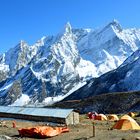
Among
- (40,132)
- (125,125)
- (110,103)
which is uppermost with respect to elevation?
(110,103)

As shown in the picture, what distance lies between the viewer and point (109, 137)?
142 ft

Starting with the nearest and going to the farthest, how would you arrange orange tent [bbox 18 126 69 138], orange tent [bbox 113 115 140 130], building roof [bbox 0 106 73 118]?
orange tent [bbox 18 126 69 138] < orange tent [bbox 113 115 140 130] < building roof [bbox 0 106 73 118]

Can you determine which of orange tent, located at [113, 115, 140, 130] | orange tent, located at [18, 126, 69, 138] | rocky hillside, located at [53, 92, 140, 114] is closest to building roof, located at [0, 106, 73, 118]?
orange tent, located at [113, 115, 140, 130]

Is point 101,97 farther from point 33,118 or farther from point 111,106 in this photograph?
point 33,118

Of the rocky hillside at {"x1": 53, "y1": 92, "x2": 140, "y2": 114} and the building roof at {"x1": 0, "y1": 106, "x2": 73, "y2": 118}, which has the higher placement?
the rocky hillside at {"x1": 53, "y1": 92, "x2": 140, "y2": 114}

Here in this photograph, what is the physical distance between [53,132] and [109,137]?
7.02 meters

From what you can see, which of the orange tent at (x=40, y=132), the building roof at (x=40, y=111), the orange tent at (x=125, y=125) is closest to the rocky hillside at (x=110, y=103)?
the building roof at (x=40, y=111)

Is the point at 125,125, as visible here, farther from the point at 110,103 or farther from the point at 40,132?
the point at 110,103

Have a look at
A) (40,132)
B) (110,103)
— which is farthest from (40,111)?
(110,103)

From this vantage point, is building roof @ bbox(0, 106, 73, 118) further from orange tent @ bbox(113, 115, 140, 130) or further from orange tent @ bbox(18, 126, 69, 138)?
orange tent @ bbox(18, 126, 69, 138)

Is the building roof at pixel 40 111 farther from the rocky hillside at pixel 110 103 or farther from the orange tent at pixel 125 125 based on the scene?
the rocky hillside at pixel 110 103

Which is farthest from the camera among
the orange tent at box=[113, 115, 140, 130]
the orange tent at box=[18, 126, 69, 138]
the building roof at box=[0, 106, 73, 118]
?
the building roof at box=[0, 106, 73, 118]

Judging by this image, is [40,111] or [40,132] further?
[40,111]

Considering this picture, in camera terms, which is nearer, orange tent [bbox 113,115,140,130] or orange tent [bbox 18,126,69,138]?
orange tent [bbox 18,126,69,138]
